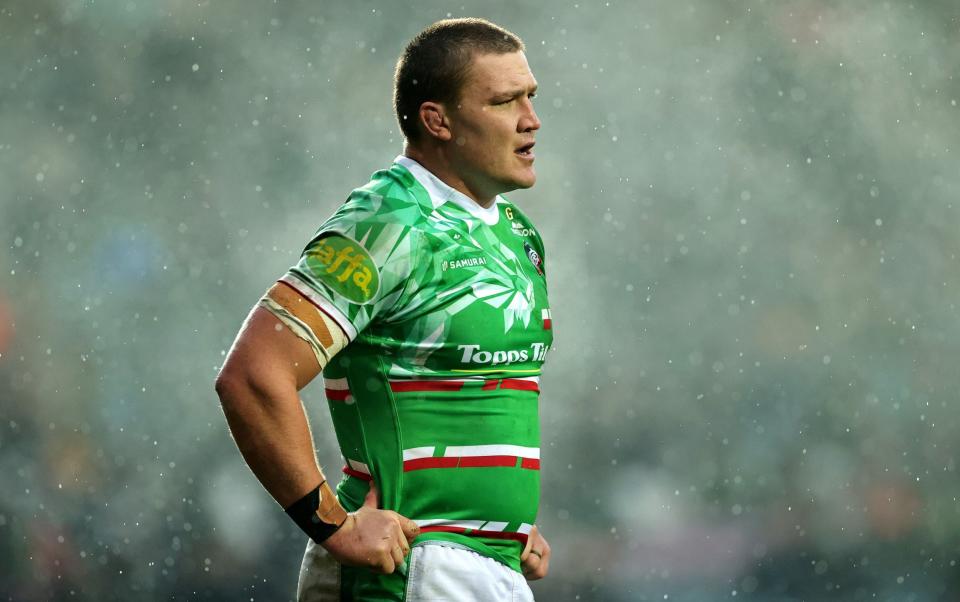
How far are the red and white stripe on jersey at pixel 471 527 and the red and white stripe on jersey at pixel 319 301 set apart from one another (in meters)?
0.45

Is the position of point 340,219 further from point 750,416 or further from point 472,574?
point 750,416

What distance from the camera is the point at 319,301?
2531 millimetres

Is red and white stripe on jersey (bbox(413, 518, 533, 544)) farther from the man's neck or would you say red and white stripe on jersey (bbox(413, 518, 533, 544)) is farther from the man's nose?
the man's nose

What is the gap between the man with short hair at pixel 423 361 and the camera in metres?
2.53

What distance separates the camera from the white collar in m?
2.88

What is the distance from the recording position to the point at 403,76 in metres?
3.03

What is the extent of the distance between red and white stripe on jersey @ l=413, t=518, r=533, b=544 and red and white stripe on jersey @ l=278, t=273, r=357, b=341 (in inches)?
17.9

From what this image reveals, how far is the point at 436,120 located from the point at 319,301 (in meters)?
0.62

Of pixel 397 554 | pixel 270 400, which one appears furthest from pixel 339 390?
pixel 397 554

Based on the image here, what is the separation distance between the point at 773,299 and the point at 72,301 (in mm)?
4459

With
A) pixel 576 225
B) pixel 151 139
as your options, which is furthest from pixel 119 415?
pixel 576 225

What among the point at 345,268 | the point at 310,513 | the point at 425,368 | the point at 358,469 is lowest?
the point at 310,513

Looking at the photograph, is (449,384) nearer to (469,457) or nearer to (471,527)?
(469,457)

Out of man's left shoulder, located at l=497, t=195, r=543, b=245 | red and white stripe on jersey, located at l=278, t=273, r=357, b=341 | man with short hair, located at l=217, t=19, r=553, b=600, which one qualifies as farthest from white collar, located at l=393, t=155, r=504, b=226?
red and white stripe on jersey, located at l=278, t=273, r=357, b=341
